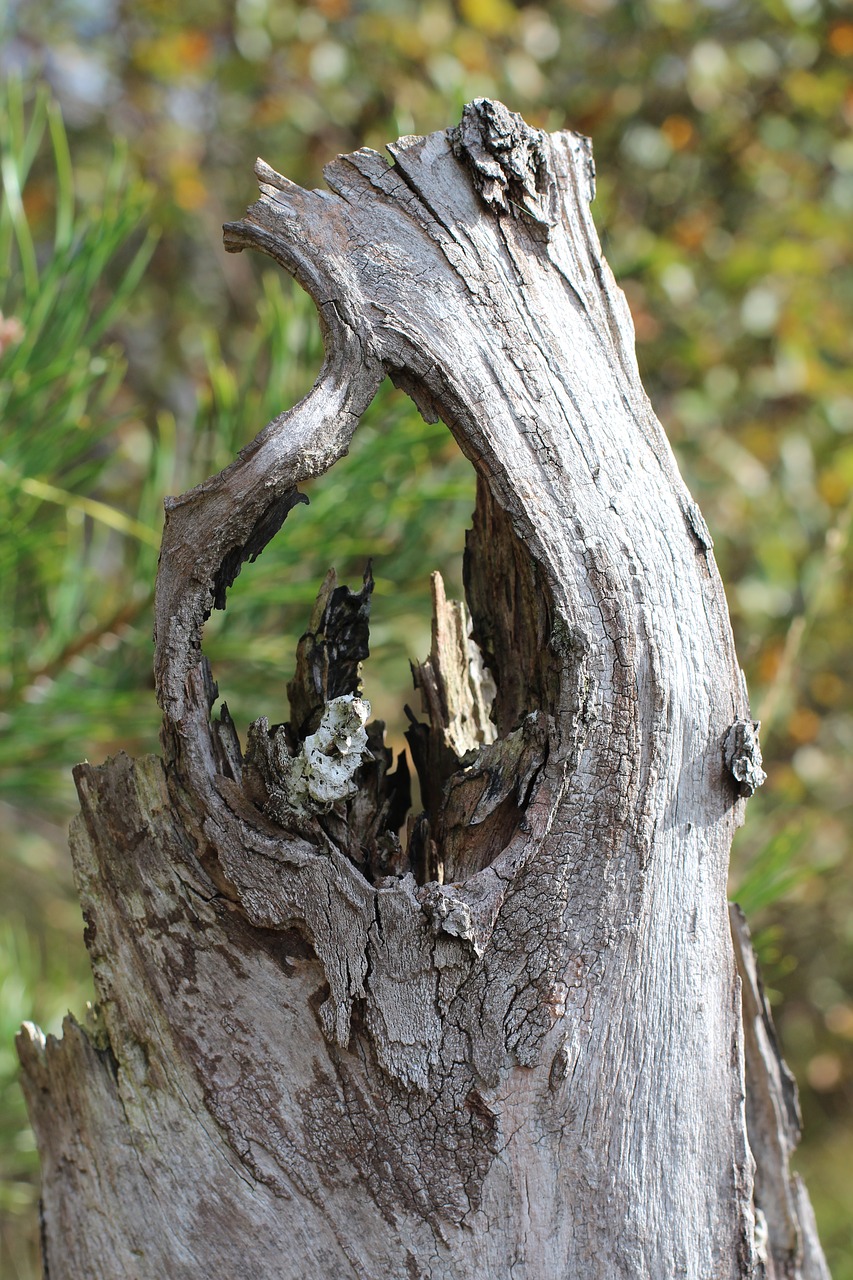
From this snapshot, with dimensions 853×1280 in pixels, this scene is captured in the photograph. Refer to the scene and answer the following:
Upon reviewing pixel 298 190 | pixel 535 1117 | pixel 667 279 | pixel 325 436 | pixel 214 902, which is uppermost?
pixel 667 279

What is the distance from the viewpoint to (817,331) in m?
1.88

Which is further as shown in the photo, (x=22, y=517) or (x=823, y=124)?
(x=823, y=124)

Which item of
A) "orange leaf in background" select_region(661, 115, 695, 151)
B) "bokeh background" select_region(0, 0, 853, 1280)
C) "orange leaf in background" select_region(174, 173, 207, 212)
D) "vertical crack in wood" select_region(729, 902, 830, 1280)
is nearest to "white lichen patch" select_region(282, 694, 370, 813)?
"vertical crack in wood" select_region(729, 902, 830, 1280)

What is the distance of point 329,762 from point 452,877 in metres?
0.08

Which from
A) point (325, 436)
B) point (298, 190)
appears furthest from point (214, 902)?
point (298, 190)

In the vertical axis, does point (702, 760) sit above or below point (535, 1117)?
above

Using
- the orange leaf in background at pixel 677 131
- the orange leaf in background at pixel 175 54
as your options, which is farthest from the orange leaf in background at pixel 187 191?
the orange leaf in background at pixel 677 131

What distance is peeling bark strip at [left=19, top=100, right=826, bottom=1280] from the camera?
446 mm

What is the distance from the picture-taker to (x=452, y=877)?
1.57ft

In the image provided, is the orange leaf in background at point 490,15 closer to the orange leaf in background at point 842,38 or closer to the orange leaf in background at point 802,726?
the orange leaf in background at point 842,38

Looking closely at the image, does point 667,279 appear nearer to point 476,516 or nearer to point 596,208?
point 596,208

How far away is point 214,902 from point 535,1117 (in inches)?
6.9

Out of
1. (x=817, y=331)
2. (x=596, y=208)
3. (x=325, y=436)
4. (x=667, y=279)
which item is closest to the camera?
(x=325, y=436)

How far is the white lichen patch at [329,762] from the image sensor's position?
459mm
